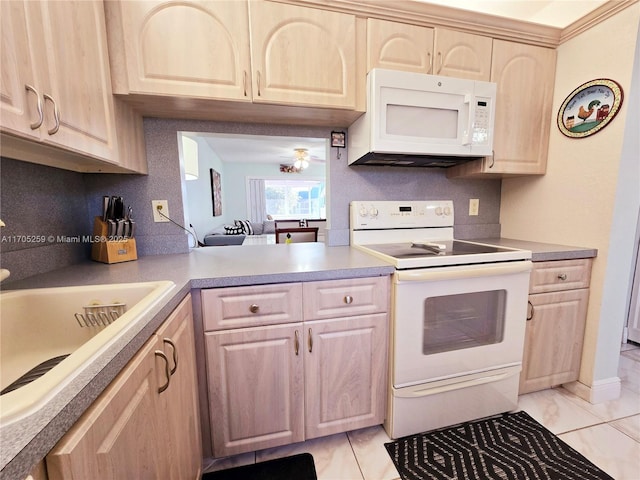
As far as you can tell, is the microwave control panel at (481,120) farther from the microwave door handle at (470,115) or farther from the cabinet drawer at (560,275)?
the cabinet drawer at (560,275)

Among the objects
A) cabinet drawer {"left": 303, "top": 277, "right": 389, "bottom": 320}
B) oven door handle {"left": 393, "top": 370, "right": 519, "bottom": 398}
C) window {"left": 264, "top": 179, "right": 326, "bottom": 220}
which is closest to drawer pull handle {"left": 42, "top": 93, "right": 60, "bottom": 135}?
cabinet drawer {"left": 303, "top": 277, "right": 389, "bottom": 320}

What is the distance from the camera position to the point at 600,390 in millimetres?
1575

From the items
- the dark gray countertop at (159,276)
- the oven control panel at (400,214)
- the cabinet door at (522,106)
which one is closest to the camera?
the dark gray countertop at (159,276)

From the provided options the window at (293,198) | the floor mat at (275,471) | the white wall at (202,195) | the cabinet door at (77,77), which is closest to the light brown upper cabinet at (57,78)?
the cabinet door at (77,77)

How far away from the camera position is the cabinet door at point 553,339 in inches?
60.3

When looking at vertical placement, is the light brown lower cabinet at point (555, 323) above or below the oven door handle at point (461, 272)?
below

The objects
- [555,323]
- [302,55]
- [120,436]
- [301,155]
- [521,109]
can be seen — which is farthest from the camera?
[301,155]

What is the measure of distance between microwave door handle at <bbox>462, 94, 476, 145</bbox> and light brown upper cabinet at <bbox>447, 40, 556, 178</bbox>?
0.86 feet

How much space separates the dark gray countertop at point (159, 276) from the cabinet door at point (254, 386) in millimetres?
243

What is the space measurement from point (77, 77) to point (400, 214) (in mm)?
1640

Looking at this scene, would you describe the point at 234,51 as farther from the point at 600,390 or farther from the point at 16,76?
the point at 600,390

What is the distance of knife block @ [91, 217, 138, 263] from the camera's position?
1.33 meters

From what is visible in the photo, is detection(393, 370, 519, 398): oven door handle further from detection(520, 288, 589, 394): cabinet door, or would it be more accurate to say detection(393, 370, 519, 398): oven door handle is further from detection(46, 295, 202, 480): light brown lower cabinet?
detection(46, 295, 202, 480): light brown lower cabinet

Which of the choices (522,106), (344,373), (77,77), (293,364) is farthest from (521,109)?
(77,77)
